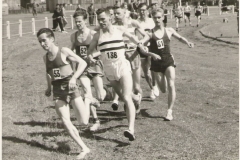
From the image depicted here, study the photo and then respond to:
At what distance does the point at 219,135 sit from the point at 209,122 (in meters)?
0.84

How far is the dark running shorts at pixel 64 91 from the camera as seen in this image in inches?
248

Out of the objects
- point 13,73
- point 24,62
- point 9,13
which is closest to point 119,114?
point 13,73

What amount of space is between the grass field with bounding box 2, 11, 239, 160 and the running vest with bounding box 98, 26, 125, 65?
1261 mm

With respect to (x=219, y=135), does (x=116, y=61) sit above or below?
above

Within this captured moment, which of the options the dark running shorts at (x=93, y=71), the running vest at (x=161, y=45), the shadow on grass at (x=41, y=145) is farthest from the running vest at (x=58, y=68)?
the running vest at (x=161, y=45)

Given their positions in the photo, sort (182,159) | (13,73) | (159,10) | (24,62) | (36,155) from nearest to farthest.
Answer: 1. (182,159)
2. (36,155)
3. (159,10)
4. (13,73)
5. (24,62)

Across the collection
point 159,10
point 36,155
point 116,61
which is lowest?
point 36,155

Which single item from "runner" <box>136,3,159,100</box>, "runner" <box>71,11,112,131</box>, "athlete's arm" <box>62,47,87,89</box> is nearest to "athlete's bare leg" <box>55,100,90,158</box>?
"athlete's arm" <box>62,47,87,89</box>

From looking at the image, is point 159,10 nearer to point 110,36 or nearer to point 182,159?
point 110,36

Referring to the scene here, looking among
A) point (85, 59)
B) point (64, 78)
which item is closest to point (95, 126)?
point (85, 59)

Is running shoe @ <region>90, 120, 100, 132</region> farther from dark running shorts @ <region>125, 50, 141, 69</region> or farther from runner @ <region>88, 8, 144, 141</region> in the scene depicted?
dark running shorts @ <region>125, 50, 141, 69</region>

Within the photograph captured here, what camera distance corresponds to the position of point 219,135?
7.16 metres

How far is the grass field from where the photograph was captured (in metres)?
6.46

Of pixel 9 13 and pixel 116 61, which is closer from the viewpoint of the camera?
pixel 116 61
